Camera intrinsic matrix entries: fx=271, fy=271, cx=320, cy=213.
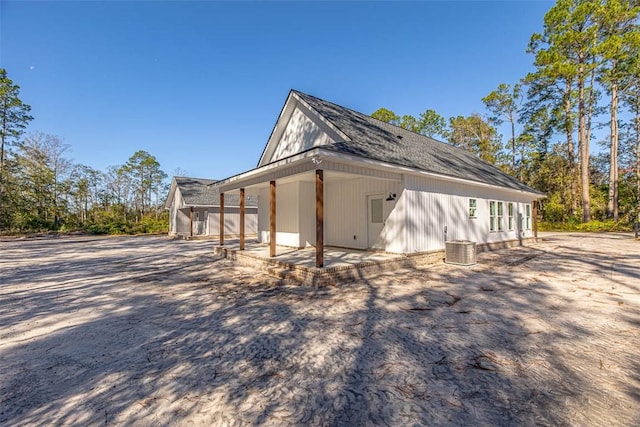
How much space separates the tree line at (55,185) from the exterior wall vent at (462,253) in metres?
29.2

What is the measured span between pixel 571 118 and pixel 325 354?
34477 mm

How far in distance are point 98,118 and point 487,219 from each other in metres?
28.1

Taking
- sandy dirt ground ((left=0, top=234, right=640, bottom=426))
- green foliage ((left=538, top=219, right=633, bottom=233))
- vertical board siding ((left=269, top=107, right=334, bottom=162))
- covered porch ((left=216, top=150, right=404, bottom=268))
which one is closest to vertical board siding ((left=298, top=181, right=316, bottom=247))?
covered porch ((left=216, top=150, right=404, bottom=268))

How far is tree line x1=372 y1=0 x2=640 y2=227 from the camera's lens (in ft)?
68.7

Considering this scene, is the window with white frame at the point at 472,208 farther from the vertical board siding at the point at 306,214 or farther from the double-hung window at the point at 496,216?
the vertical board siding at the point at 306,214

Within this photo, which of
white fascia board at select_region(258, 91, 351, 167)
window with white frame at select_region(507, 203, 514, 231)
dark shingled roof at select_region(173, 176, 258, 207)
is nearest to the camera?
white fascia board at select_region(258, 91, 351, 167)

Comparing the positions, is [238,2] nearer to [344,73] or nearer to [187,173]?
[344,73]

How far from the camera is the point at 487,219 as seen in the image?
1293 centimetres

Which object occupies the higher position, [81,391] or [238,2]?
[238,2]

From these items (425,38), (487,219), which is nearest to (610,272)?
(487,219)

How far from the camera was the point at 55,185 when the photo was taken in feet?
97.3

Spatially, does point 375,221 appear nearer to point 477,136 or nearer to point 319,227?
point 319,227

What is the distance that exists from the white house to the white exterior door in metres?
0.04

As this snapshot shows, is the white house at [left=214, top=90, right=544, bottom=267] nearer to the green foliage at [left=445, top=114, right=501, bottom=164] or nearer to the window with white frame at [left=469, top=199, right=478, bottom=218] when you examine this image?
the window with white frame at [left=469, top=199, right=478, bottom=218]
